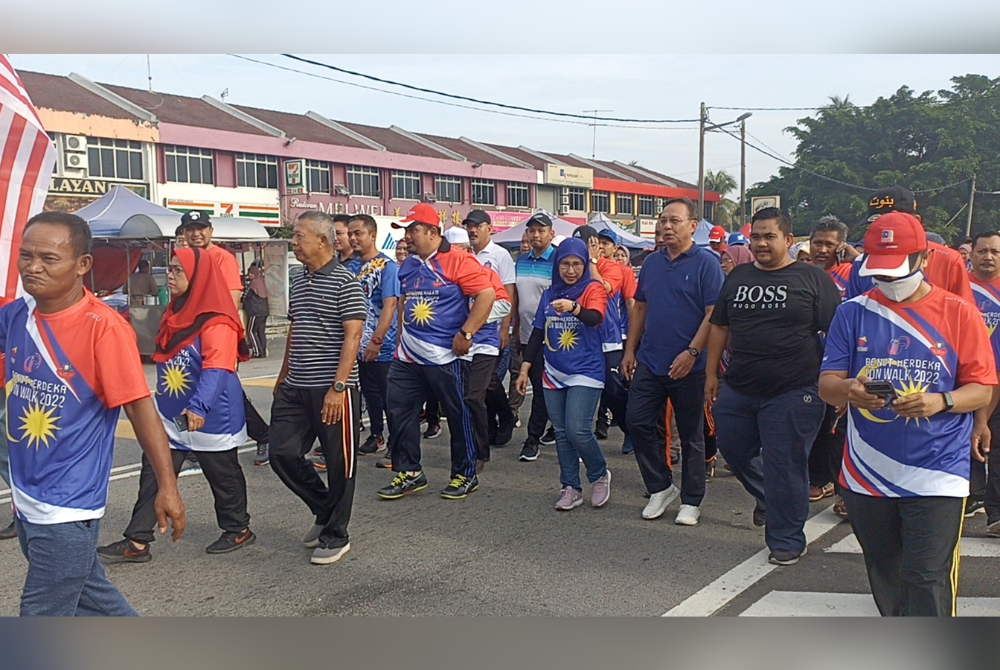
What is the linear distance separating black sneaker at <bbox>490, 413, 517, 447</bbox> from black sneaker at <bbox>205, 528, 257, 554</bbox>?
10.0 ft

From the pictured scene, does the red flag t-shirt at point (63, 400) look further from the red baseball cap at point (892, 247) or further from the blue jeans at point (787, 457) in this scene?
the blue jeans at point (787, 457)

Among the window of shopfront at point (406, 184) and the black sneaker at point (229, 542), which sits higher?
the window of shopfront at point (406, 184)

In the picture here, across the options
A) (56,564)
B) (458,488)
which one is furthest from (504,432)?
(56,564)

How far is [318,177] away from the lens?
33062 millimetres

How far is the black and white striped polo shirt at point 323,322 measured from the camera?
4914 mm

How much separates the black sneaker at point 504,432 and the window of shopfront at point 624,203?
3184 centimetres

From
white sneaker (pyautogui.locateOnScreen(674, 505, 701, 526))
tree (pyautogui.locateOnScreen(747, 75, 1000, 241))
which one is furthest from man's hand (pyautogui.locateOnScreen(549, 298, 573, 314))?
tree (pyautogui.locateOnScreen(747, 75, 1000, 241))

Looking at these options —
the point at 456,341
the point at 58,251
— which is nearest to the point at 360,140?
the point at 456,341

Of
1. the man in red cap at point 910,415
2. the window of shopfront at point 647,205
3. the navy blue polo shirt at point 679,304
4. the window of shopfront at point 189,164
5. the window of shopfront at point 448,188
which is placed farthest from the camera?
the window of shopfront at point 647,205

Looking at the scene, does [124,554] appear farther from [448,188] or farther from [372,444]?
[448,188]

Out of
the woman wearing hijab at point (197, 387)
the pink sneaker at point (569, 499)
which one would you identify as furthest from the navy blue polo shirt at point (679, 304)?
the woman wearing hijab at point (197, 387)

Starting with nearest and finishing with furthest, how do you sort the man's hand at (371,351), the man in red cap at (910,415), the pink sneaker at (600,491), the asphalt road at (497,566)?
the man in red cap at (910,415), the asphalt road at (497,566), the pink sneaker at (600,491), the man's hand at (371,351)

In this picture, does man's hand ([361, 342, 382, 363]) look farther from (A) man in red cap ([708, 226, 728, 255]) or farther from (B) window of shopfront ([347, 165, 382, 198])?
(B) window of shopfront ([347, 165, 382, 198])

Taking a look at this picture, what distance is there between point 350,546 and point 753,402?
7.82ft
